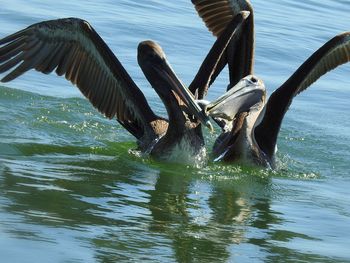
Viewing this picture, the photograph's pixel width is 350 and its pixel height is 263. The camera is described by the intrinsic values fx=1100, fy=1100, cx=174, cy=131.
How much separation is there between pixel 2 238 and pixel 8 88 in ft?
16.5

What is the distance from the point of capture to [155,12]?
17.5 metres

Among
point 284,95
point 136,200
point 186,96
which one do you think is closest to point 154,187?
point 136,200

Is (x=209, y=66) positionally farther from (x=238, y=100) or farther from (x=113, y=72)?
(x=113, y=72)

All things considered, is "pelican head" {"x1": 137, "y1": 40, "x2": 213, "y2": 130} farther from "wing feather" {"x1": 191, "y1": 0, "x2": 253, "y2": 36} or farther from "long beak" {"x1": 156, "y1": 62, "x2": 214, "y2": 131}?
"wing feather" {"x1": 191, "y1": 0, "x2": 253, "y2": 36}

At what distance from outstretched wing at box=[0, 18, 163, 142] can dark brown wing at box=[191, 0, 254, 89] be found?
47.4 inches

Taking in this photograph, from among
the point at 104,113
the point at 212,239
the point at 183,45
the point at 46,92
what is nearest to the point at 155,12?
the point at 183,45

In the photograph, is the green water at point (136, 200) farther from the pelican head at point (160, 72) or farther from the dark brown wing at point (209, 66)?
the dark brown wing at point (209, 66)

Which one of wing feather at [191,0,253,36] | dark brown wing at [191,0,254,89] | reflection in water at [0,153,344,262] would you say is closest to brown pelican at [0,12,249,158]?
reflection in water at [0,153,344,262]

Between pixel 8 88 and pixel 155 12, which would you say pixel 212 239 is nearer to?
pixel 8 88

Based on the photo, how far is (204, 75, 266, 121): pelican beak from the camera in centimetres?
980

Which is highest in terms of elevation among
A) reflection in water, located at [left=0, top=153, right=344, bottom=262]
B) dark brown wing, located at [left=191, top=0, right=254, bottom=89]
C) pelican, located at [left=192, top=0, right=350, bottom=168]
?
dark brown wing, located at [left=191, top=0, right=254, bottom=89]

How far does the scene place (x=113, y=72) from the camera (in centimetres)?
1033

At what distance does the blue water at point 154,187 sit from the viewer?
6.93m

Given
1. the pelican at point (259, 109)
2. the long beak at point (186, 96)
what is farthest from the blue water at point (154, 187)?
the long beak at point (186, 96)
